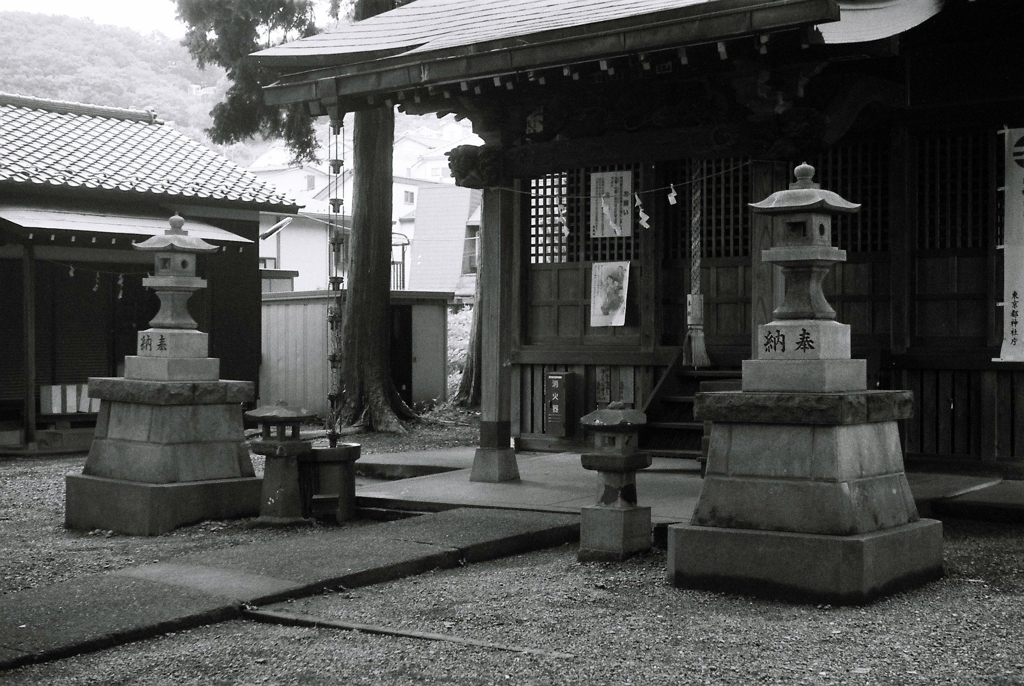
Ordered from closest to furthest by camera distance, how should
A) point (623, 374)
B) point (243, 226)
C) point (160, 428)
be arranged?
point (160, 428), point (623, 374), point (243, 226)

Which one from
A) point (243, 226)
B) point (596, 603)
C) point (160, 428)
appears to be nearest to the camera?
point (596, 603)

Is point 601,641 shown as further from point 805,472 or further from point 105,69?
point 105,69

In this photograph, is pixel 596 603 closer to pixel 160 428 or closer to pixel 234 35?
pixel 160 428

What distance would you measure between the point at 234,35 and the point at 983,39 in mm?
13324

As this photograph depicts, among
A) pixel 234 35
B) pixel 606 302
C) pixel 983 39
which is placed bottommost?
pixel 606 302

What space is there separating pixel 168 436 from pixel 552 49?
4416 millimetres

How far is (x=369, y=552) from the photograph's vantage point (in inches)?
281

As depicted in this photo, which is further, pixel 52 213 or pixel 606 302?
pixel 52 213

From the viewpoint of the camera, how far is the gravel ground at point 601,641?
4.77m

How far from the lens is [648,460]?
294 inches

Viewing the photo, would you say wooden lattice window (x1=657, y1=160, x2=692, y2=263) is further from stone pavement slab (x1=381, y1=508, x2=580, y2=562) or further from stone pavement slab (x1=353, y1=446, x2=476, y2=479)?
stone pavement slab (x1=381, y1=508, x2=580, y2=562)

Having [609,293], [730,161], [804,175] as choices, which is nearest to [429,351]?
[609,293]

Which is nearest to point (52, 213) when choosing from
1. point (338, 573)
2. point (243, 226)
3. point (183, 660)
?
point (243, 226)

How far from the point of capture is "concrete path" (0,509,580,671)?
5406mm
